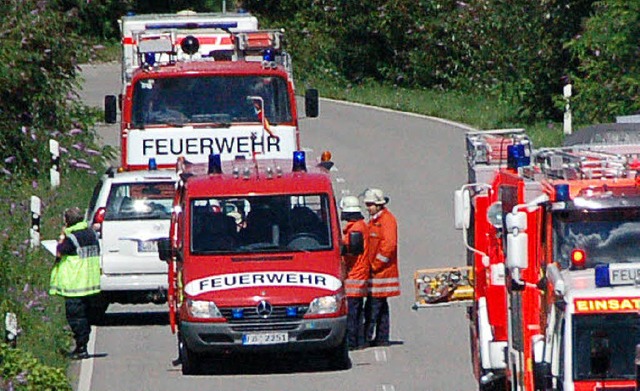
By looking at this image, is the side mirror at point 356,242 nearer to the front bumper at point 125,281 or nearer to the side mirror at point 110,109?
the front bumper at point 125,281

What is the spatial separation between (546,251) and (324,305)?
5854 mm

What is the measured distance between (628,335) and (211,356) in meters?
8.82

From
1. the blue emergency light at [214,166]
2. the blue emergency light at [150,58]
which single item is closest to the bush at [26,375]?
the blue emergency light at [214,166]

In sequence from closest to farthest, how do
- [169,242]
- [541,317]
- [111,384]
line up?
1. [541,317]
2. [111,384]
3. [169,242]

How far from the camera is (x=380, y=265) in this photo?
19.6m

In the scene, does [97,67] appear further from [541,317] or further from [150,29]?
[541,317]

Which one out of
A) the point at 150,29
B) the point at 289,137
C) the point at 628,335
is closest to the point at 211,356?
the point at 289,137

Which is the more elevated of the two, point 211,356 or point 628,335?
point 628,335

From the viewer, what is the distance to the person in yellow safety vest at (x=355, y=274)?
19.5 m

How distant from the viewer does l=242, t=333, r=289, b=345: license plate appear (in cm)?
1828

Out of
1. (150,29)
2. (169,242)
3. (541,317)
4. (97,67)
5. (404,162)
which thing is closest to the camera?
(541,317)

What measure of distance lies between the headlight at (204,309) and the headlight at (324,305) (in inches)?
37.5

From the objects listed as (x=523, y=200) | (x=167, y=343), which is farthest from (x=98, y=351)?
(x=523, y=200)

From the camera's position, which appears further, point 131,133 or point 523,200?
point 131,133
